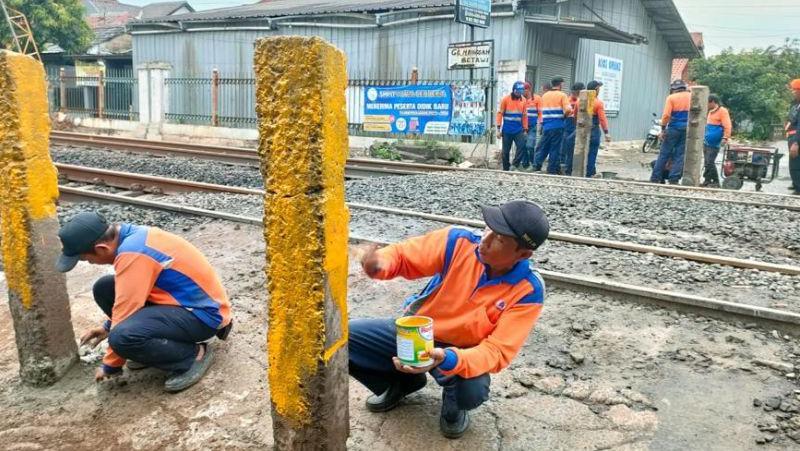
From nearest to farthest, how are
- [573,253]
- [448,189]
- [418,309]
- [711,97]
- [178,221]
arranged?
[418,309] → [573,253] → [178,221] → [448,189] → [711,97]

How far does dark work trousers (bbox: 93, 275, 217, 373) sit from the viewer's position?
3506 millimetres

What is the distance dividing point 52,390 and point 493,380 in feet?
8.84

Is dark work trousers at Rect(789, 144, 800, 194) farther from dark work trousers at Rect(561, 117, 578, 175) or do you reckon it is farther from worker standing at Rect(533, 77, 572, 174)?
worker standing at Rect(533, 77, 572, 174)

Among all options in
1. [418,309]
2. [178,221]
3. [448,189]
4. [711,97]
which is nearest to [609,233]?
[448,189]

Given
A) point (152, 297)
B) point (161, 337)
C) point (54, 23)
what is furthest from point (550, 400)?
point (54, 23)

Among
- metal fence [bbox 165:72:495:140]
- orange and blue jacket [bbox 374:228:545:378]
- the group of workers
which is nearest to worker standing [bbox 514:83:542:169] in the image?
the group of workers

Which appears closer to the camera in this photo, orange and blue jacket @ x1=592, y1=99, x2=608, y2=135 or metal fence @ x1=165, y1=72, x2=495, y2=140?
orange and blue jacket @ x1=592, y1=99, x2=608, y2=135

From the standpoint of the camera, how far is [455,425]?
3.12 m

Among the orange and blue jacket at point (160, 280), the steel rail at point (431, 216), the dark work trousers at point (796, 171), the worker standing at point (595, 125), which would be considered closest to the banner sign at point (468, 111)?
the worker standing at point (595, 125)

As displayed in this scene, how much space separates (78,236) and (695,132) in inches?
385

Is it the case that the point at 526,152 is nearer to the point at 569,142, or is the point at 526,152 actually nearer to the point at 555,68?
the point at 569,142

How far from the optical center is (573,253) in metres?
5.77

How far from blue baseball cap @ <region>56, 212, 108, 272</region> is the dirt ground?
82 cm

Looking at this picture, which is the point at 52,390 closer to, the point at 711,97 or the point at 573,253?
the point at 573,253
